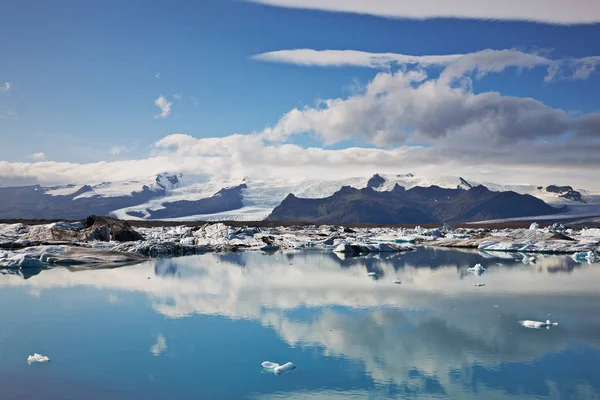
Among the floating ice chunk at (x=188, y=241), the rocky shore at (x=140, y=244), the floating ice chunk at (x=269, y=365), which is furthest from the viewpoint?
the floating ice chunk at (x=188, y=241)

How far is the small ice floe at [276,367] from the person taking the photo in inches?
399

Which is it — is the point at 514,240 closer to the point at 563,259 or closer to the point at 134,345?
the point at 563,259

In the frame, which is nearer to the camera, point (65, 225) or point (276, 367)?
point (276, 367)

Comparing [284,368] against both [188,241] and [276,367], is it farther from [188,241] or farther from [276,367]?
[188,241]

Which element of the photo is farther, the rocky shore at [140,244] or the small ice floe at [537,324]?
the rocky shore at [140,244]

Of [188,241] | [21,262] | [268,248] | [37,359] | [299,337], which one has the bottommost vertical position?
[268,248]

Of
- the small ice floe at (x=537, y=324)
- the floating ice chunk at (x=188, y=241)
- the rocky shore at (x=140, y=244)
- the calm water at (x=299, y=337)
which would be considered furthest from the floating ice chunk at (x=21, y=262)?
the small ice floe at (x=537, y=324)

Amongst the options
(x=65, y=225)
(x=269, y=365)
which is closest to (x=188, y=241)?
(x=65, y=225)

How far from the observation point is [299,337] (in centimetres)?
1300

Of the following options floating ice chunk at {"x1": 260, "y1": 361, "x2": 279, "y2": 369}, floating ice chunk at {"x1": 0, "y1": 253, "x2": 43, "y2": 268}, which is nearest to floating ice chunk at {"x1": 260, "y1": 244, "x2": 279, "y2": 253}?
floating ice chunk at {"x1": 0, "y1": 253, "x2": 43, "y2": 268}

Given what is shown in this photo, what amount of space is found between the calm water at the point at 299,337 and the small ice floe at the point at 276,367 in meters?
0.15

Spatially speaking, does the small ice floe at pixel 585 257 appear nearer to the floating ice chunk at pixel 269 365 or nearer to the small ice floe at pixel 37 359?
the floating ice chunk at pixel 269 365

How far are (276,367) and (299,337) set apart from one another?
2825 mm

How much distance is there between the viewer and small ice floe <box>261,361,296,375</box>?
10.1m
